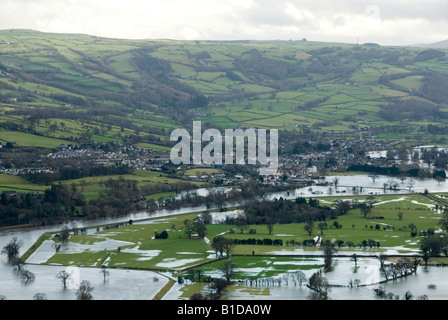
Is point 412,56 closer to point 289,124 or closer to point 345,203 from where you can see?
point 289,124

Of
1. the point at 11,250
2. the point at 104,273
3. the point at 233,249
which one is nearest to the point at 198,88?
the point at 233,249

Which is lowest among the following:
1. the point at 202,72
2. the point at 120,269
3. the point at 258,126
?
the point at 120,269

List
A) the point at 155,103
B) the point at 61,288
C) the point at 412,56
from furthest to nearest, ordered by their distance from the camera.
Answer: the point at 412,56 < the point at 155,103 < the point at 61,288

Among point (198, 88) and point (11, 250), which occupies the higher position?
point (198, 88)

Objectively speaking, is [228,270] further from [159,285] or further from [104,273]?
[104,273]

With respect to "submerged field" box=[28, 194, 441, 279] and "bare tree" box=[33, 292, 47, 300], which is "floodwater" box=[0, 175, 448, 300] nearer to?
"bare tree" box=[33, 292, 47, 300]

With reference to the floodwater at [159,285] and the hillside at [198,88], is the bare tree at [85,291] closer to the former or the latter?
the floodwater at [159,285]

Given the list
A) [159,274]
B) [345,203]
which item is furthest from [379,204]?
[159,274]

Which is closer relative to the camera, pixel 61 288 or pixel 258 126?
pixel 61 288
